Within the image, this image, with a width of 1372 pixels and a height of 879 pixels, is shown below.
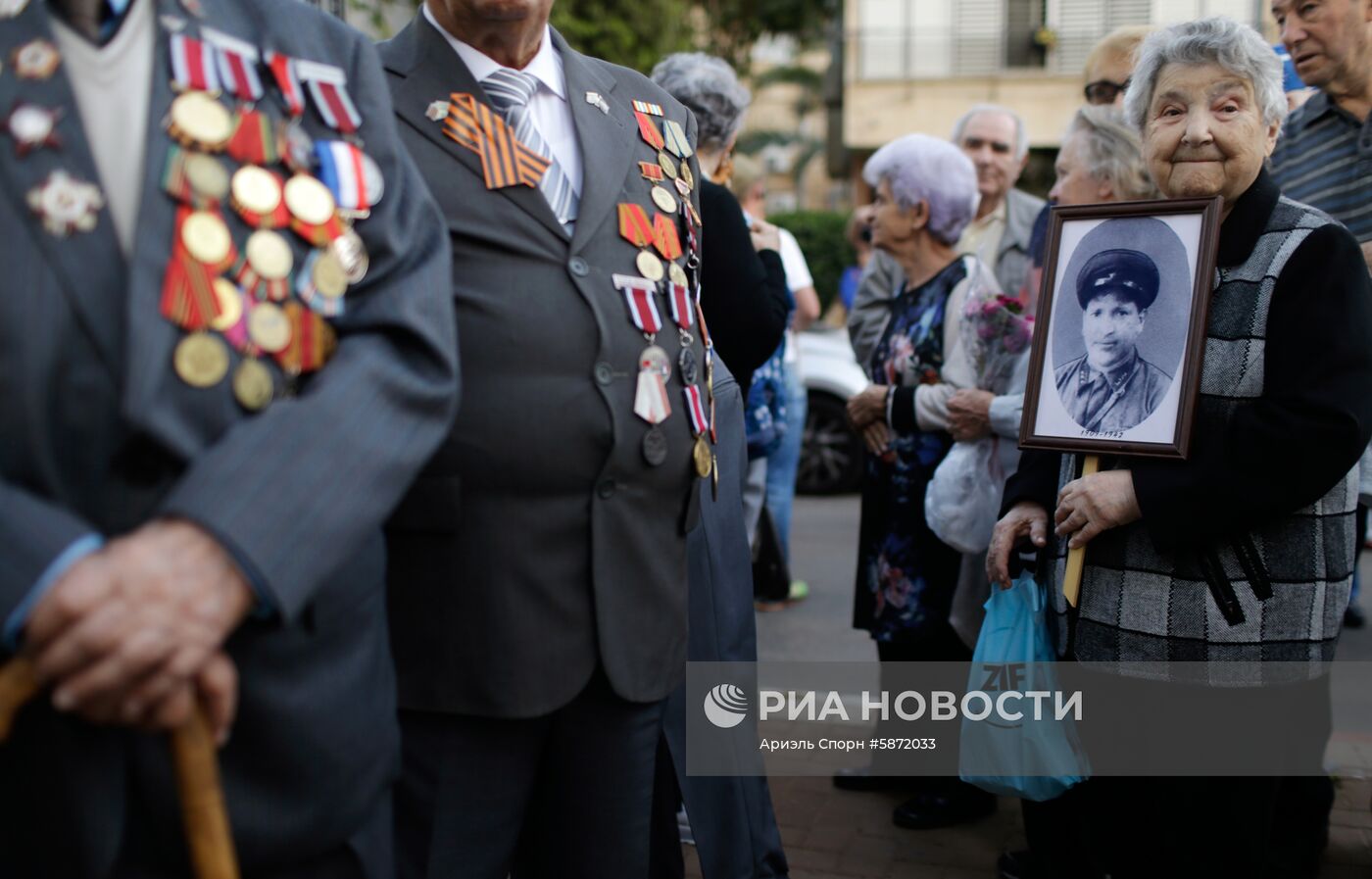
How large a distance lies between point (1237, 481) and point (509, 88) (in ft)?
4.60

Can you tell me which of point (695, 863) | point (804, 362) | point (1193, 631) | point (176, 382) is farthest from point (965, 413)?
point (804, 362)

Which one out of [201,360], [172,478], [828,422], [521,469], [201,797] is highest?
[201,360]

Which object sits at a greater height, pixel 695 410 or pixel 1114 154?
pixel 1114 154

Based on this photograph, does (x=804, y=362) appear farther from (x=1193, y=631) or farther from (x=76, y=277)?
(x=76, y=277)

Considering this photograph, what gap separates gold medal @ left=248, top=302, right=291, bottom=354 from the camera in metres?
1.21

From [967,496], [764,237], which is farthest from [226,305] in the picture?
[764,237]

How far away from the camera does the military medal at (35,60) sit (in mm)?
1139

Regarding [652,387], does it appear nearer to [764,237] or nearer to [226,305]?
[226,305]

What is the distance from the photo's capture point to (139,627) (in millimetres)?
1051

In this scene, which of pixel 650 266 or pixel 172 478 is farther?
pixel 650 266

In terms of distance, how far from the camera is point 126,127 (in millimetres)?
1186

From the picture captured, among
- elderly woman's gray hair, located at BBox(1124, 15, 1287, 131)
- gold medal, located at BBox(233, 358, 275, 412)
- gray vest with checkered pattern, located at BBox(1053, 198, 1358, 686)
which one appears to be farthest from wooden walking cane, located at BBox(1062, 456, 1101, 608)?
gold medal, located at BBox(233, 358, 275, 412)

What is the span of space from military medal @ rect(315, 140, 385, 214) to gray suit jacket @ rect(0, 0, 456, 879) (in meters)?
0.07

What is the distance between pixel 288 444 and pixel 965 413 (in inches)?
89.1
